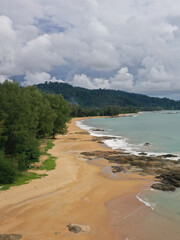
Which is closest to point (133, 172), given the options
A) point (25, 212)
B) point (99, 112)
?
point (25, 212)

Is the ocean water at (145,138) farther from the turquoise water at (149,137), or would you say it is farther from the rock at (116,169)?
the rock at (116,169)

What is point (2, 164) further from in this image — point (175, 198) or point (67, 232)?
point (175, 198)

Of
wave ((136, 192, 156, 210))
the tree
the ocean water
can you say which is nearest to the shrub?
wave ((136, 192, 156, 210))

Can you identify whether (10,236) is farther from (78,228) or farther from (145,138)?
(145,138)

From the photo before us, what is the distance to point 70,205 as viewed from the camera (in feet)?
41.9

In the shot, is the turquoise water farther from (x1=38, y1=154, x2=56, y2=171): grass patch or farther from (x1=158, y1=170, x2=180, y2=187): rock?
(x1=38, y1=154, x2=56, y2=171): grass patch

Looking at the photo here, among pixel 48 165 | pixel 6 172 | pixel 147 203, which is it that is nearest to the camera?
pixel 147 203

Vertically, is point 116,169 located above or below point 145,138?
below

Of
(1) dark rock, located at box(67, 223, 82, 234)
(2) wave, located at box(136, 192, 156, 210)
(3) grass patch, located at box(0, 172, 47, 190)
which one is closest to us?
(1) dark rock, located at box(67, 223, 82, 234)

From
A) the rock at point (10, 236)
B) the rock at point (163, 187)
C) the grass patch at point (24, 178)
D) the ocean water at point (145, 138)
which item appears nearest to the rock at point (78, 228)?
the rock at point (10, 236)

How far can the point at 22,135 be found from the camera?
19.8 m

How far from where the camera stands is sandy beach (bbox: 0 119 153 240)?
9.95 m

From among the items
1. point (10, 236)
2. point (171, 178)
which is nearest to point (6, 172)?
point (10, 236)

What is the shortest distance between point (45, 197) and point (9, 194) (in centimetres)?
250
